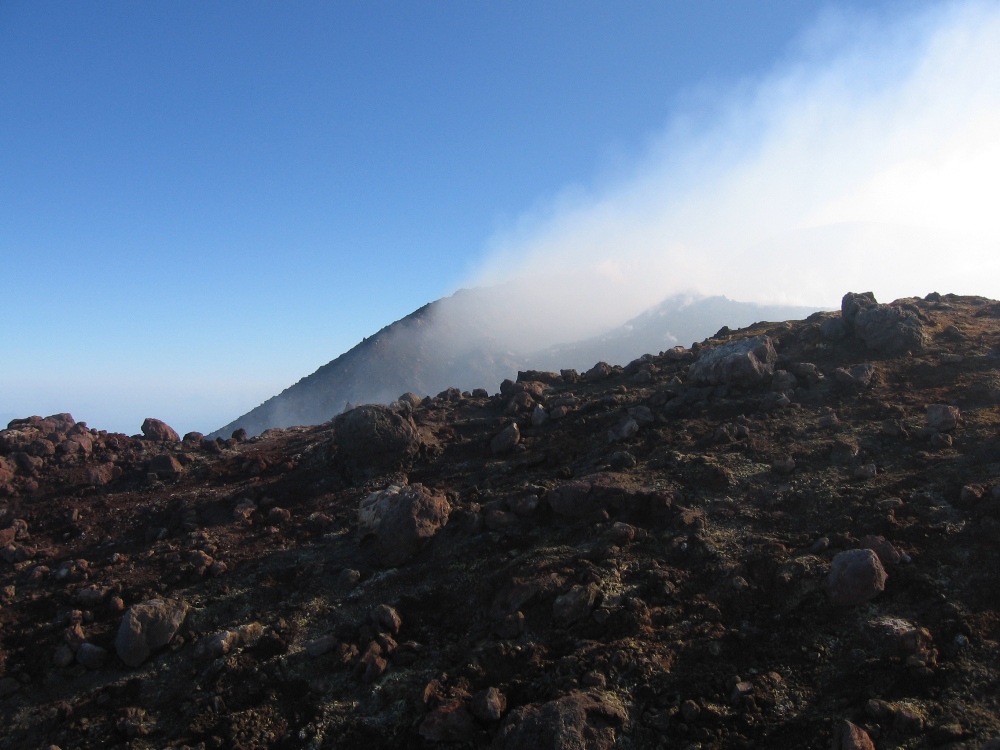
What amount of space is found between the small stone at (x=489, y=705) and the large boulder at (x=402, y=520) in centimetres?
345

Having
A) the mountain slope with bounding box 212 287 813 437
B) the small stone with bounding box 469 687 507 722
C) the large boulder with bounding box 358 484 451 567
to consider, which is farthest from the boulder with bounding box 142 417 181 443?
the mountain slope with bounding box 212 287 813 437

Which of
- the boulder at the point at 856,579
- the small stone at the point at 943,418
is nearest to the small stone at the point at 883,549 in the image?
the boulder at the point at 856,579

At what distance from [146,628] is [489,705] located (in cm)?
488

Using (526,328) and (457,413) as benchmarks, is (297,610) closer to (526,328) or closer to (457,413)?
(457,413)

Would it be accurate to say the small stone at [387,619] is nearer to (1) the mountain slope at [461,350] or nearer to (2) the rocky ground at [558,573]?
(2) the rocky ground at [558,573]

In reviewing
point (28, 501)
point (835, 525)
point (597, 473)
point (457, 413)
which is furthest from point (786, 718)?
point (28, 501)

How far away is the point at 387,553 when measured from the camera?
32.7 ft

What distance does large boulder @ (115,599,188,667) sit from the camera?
27.0 ft

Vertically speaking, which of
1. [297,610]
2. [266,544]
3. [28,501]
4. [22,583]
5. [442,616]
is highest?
[28,501]

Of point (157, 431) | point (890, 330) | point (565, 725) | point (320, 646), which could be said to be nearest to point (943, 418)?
point (890, 330)

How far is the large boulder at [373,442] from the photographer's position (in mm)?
13203

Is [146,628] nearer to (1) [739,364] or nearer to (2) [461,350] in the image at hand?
(1) [739,364]

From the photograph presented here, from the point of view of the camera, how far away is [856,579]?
23.7 feet

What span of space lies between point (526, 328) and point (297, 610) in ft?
184
